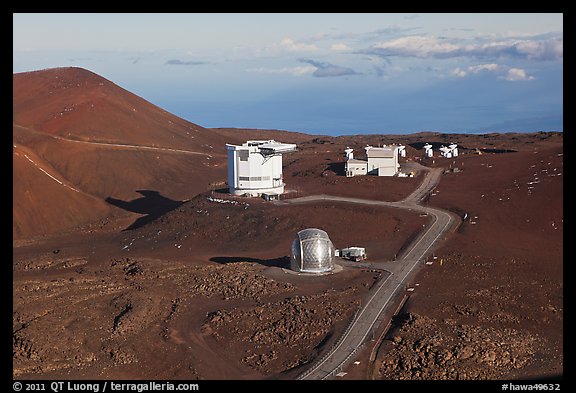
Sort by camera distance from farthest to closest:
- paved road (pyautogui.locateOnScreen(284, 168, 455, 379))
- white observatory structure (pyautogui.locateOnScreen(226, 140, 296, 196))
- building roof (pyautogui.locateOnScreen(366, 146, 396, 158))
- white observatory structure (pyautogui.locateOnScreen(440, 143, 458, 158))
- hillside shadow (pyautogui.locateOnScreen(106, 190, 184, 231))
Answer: white observatory structure (pyautogui.locateOnScreen(440, 143, 458, 158)) < hillside shadow (pyautogui.locateOnScreen(106, 190, 184, 231)) < building roof (pyautogui.locateOnScreen(366, 146, 396, 158)) < white observatory structure (pyautogui.locateOnScreen(226, 140, 296, 196)) < paved road (pyautogui.locateOnScreen(284, 168, 455, 379))

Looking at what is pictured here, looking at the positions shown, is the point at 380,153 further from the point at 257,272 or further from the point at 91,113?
the point at 91,113

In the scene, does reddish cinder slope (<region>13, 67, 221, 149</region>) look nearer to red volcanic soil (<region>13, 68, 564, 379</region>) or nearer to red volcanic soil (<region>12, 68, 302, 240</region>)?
red volcanic soil (<region>12, 68, 302, 240</region>)

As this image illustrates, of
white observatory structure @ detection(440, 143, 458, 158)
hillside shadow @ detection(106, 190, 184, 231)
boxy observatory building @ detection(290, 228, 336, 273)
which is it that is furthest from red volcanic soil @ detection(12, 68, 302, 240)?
boxy observatory building @ detection(290, 228, 336, 273)

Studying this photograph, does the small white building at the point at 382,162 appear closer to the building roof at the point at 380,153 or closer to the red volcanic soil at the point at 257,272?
the building roof at the point at 380,153

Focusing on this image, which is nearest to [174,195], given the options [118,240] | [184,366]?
[118,240]
